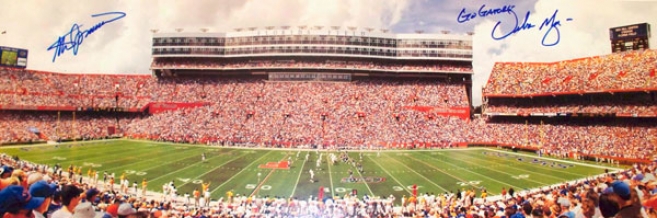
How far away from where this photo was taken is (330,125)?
157 feet

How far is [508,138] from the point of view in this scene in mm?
43781

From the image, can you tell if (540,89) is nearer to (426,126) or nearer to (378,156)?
(426,126)

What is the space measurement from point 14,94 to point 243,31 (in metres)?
32.0

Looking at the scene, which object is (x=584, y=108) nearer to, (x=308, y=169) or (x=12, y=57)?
(x=308, y=169)

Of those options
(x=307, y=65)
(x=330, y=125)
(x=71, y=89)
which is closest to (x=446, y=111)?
(x=330, y=125)

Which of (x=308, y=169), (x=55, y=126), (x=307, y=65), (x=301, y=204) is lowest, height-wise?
(x=301, y=204)

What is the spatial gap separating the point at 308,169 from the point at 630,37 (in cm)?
4428

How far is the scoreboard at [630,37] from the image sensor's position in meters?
43.4

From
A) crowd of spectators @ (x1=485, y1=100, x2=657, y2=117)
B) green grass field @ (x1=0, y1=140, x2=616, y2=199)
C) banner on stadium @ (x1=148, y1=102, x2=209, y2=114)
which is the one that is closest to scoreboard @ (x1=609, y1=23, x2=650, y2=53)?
crowd of spectators @ (x1=485, y1=100, x2=657, y2=117)

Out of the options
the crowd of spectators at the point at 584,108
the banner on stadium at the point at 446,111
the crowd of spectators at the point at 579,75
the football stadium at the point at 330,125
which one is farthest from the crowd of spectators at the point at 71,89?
the crowd of spectators at the point at 579,75

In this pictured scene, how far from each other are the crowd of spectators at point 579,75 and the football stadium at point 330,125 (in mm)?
217

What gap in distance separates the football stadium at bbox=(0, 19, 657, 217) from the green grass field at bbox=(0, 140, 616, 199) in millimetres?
160

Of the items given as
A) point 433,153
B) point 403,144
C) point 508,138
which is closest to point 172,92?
point 403,144

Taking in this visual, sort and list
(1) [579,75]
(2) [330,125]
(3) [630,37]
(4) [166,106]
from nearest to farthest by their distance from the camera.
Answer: (1) [579,75], (3) [630,37], (2) [330,125], (4) [166,106]
